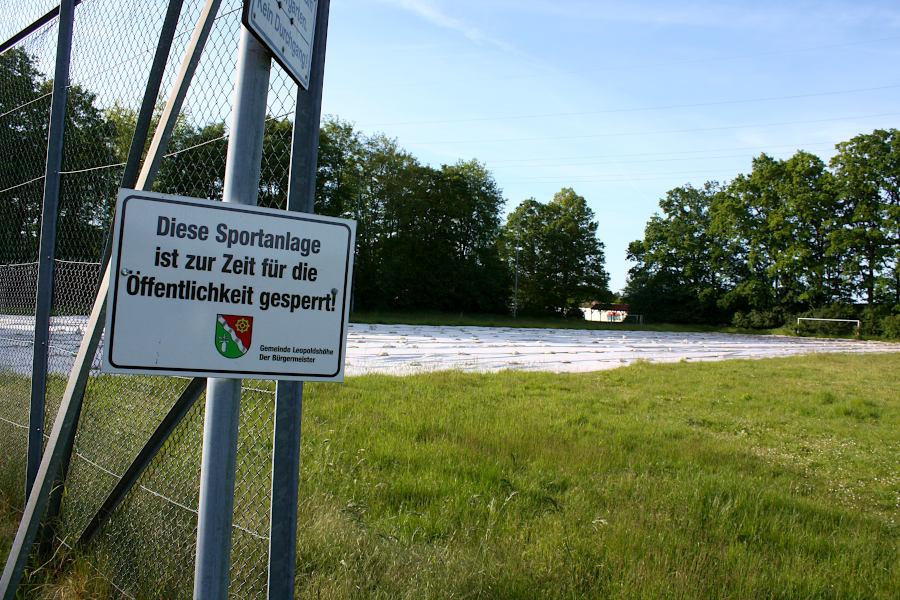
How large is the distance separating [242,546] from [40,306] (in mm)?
1624

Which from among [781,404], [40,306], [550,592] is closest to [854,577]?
[550,592]

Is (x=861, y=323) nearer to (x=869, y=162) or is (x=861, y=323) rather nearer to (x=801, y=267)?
(x=801, y=267)

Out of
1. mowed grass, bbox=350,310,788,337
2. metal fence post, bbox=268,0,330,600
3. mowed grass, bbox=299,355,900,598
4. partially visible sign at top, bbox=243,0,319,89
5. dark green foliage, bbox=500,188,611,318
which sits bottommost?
mowed grass, bbox=299,355,900,598

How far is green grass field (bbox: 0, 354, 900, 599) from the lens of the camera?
314cm

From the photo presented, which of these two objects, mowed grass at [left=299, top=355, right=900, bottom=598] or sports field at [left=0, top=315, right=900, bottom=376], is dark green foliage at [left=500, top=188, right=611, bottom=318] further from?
mowed grass at [left=299, top=355, right=900, bottom=598]

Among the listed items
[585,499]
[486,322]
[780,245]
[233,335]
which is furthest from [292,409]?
[780,245]

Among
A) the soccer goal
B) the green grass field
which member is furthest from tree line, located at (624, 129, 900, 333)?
the green grass field

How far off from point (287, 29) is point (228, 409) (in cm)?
86

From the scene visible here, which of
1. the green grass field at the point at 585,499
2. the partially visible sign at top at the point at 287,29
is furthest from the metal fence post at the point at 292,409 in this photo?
the green grass field at the point at 585,499

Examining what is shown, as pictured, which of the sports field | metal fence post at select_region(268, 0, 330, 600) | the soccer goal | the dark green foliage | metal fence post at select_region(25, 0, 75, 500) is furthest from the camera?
the dark green foliage

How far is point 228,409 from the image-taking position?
146cm

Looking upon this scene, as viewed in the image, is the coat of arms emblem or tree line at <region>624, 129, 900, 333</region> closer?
the coat of arms emblem

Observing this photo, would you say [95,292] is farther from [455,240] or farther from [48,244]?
[455,240]

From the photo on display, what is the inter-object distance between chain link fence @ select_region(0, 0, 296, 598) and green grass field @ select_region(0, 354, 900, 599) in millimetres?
237
